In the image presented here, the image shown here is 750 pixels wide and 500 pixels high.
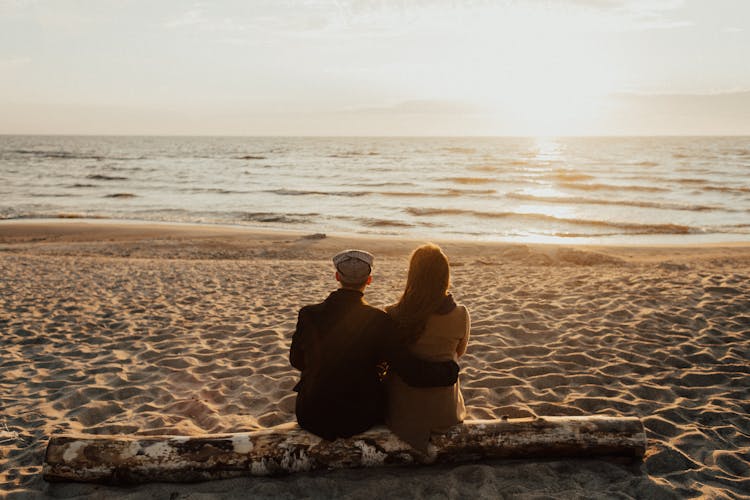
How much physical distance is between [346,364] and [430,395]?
2.40 ft

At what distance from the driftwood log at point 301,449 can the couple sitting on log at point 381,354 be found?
15cm

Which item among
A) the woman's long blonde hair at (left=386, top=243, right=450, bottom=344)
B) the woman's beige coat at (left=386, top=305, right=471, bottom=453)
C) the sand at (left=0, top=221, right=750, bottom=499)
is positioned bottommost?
the sand at (left=0, top=221, right=750, bottom=499)

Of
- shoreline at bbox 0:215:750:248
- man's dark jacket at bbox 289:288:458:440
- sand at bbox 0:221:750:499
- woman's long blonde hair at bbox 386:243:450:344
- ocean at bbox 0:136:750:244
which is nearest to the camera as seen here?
woman's long blonde hair at bbox 386:243:450:344

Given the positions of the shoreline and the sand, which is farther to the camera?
the shoreline

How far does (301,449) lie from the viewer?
164 inches

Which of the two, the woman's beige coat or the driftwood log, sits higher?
the woman's beige coat

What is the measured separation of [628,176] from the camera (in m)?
42.2

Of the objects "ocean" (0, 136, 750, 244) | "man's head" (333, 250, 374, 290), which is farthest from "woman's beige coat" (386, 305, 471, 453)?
"ocean" (0, 136, 750, 244)

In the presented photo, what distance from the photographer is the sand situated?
13.6ft

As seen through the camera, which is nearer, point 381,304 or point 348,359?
point 348,359

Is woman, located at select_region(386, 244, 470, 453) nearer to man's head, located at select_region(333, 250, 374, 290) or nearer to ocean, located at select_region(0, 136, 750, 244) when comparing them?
man's head, located at select_region(333, 250, 374, 290)

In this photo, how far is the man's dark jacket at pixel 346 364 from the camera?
3.83m

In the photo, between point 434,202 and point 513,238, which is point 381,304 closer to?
point 513,238

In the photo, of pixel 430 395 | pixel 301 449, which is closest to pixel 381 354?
pixel 430 395
